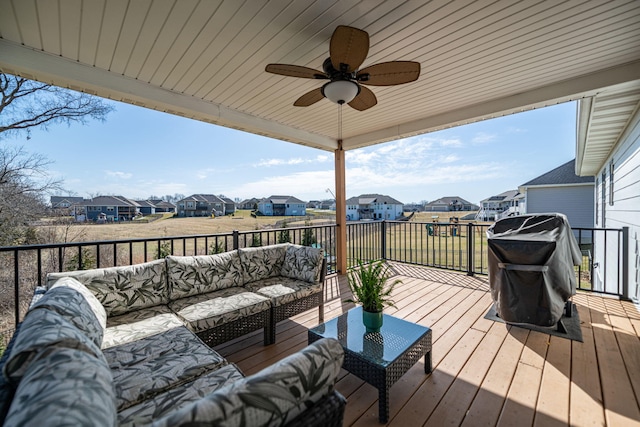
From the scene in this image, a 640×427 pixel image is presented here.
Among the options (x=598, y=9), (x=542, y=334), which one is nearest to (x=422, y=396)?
(x=542, y=334)

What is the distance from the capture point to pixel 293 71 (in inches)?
84.0

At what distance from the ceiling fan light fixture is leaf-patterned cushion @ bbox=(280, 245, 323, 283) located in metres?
1.64

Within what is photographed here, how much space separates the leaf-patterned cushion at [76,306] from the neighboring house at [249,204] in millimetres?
6994

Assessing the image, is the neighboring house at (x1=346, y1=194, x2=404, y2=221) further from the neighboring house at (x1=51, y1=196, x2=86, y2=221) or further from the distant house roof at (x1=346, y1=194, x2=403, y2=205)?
the neighboring house at (x1=51, y1=196, x2=86, y2=221)

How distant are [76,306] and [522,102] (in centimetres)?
457

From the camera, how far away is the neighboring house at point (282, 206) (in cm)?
945

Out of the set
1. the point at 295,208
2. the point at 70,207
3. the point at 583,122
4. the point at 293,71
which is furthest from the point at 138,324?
the point at 295,208

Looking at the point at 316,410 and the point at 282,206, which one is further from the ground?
the point at 282,206

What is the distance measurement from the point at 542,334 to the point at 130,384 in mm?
3490

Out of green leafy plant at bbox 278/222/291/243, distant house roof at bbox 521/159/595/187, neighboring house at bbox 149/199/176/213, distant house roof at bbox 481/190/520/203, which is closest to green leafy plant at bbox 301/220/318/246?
green leafy plant at bbox 278/222/291/243

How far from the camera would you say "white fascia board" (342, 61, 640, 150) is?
2635 mm

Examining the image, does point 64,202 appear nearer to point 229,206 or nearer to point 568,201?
point 229,206

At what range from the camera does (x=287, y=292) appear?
2707 mm

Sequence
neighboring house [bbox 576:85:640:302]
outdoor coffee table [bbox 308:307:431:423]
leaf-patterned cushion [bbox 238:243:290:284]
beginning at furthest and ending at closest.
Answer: neighboring house [bbox 576:85:640:302] → leaf-patterned cushion [bbox 238:243:290:284] → outdoor coffee table [bbox 308:307:431:423]
